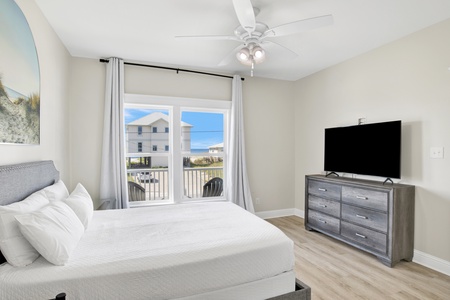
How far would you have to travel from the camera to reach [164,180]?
4.00 m

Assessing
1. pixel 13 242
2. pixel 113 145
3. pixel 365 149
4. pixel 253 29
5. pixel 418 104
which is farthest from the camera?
pixel 113 145

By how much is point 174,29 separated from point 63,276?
251 centimetres

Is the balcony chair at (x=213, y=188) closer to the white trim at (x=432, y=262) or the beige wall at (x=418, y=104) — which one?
the beige wall at (x=418, y=104)

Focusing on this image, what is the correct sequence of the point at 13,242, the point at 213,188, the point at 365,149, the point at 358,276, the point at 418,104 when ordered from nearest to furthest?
1. the point at 13,242
2. the point at 358,276
3. the point at 418,104
4. the point at 365,149
5. the point at 213,188

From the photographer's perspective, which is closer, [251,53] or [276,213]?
[251,53]

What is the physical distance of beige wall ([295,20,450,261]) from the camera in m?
2.52

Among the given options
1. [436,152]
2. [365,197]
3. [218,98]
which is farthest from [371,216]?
[218,98]

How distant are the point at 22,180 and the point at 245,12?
213 centimetres

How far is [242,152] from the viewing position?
4102 millimetres

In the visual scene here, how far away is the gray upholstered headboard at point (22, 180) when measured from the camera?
1.51 metres

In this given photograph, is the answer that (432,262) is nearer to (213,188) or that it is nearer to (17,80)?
(213,188)

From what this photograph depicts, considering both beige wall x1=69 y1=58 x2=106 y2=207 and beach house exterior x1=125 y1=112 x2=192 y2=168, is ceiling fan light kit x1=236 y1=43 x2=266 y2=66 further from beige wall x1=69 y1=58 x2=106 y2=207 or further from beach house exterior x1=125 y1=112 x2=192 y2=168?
beige wall x1=69 y1=58 x2=106 y2=207

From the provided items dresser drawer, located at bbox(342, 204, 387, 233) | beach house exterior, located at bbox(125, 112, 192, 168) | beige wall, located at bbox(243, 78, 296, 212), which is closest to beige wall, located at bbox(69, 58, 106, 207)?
beach house exterior, located at bbox(125, 112, 192, 168)

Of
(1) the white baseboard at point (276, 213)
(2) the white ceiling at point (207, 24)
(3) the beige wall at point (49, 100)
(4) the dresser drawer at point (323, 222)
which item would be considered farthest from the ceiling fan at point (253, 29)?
(1) the white baseboard at point (276, 213)
